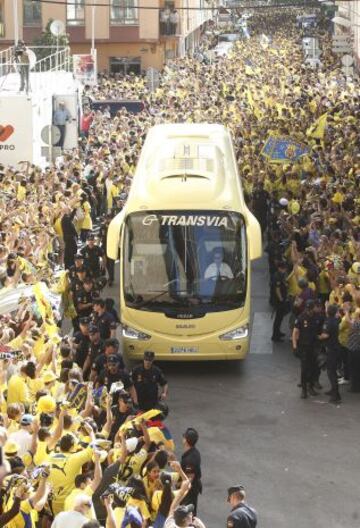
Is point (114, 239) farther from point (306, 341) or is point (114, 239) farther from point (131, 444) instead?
point (131, 444)

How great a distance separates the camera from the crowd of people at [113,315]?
417 inches

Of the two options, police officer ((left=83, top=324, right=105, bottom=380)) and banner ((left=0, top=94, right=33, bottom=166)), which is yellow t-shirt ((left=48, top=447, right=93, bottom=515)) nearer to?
police officer ((left=83, top=324, right=105, bottom=380))

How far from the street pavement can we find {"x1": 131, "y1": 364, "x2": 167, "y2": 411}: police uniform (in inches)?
29.5

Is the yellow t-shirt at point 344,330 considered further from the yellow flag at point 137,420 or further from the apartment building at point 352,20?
the apartment building at point 352,20

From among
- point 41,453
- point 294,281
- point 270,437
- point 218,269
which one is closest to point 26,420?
point 41,453

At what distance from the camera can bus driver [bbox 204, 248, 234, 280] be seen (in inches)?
714

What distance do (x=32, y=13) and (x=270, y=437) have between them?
57019 mm

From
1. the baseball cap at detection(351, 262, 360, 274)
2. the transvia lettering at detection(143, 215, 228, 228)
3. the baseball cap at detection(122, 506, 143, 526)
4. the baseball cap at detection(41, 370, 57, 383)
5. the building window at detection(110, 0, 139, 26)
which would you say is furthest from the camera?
the building window at detection(110, 0, 139, 26)

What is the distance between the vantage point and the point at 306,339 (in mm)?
16844

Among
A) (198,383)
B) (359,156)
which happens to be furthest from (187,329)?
(359,156)

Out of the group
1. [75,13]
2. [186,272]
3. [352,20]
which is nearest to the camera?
[186,272]

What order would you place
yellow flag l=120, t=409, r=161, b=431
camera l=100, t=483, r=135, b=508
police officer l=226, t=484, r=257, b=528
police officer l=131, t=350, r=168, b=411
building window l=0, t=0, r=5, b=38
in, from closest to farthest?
1. police officer l=226, t=484, r=257, b=528
2. camera l=100, t=483, r=135, b=508
3. yellow flag l=120, t=409, r=161, b=431
4. police officer l=131, t=350, r=168, b=411
5. building window l=0, t=0, r=5, b=38

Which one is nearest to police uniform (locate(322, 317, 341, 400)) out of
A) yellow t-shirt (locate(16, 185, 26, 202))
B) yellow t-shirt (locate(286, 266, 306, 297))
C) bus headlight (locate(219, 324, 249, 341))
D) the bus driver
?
bus headlight (locate(219, 324, 249, 341))

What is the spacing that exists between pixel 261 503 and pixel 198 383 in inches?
→ 190
